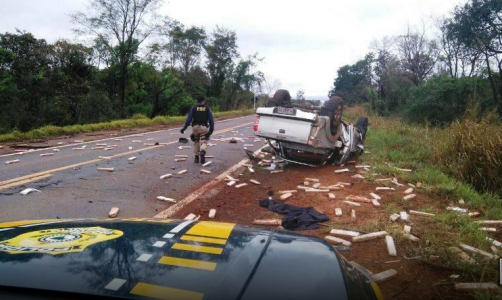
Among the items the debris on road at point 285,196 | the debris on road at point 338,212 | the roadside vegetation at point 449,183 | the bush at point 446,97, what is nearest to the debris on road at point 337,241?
the roadside vegetation at point 449,183

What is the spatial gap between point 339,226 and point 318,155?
426 cm

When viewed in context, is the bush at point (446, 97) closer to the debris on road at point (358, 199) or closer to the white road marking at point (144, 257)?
the debris on road at point (358, 199)

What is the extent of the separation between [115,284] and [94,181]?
655cm

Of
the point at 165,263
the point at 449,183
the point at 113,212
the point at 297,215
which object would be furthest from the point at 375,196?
the point at 165,263

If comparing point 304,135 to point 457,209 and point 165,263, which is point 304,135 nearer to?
point 457,209

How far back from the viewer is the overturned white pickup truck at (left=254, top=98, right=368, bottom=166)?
8305 mm

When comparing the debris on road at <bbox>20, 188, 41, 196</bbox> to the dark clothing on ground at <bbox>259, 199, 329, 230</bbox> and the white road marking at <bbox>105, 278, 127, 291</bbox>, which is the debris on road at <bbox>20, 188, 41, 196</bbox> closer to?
the dark clothing on ground at <bbox>259, 199, 329, 230</bbox>

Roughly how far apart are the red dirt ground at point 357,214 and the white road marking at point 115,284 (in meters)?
2.71

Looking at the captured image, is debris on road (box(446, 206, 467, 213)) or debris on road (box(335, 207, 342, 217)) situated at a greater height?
debris on road (box(446, 206, 467, 213))

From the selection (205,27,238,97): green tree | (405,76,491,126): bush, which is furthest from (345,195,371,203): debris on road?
(205,27,238,97): green tree

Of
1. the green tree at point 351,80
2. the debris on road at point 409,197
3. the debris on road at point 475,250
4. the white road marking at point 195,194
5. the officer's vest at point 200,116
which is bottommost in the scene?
the white road marking at point 195,194

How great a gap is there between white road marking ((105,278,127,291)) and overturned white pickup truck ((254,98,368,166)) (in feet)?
23.5

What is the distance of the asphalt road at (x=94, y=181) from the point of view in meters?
5.56

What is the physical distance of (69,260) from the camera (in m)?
1.59
